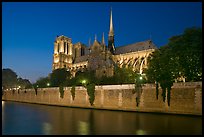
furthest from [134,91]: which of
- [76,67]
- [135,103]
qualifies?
[76,67]

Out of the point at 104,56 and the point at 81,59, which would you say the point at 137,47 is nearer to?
the point at 104,56

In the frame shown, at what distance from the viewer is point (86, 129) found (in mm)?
17703

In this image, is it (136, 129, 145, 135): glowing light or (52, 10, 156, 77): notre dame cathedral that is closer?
(136, 129, 145, 135): glowing light

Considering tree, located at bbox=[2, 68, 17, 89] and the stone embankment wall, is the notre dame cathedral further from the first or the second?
the stone embankment wall

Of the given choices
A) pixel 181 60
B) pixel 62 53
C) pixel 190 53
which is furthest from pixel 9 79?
pixel 190 53

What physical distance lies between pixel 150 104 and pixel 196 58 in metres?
6.77

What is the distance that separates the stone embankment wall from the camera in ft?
82.0

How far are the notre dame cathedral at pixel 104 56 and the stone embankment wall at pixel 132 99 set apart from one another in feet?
54.8

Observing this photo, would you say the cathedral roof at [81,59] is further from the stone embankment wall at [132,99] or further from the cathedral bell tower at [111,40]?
the stone embankment wall at [132,99]

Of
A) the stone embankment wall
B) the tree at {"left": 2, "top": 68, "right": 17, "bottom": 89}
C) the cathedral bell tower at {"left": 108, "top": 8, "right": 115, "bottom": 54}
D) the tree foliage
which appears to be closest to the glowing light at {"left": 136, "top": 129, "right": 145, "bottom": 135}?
the stone embankment wall

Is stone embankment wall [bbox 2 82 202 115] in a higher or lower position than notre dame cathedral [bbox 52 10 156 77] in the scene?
lower

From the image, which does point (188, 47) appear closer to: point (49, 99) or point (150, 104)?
point (150, 104)

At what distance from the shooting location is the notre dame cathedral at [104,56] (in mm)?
63562

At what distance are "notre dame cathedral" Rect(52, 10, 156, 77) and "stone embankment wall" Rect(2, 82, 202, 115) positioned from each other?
16.7 meters
